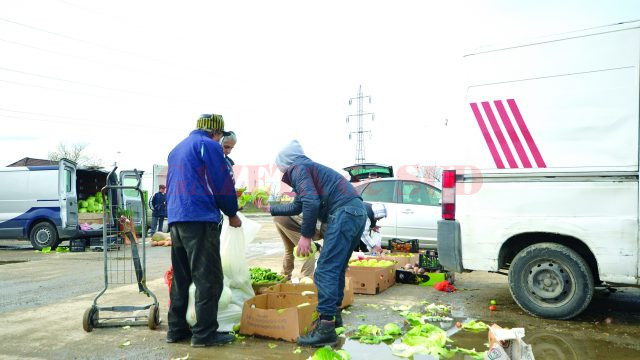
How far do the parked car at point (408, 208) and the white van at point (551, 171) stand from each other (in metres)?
4.03

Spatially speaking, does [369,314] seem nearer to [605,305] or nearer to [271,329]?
[271,329]

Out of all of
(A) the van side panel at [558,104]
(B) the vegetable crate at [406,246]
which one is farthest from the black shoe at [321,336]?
(B) the vegetable crate at [406,246]

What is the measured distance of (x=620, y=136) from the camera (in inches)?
185

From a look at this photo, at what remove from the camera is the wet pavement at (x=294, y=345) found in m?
4.12

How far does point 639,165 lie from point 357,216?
2.78 m

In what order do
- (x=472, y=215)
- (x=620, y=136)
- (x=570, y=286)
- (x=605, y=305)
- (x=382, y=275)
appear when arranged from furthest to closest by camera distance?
1. (x=382, y=275)
2. (x=605, y=305)
3. (x=472, y=215)
4. (x=570, y=286)
5. (x=620, y=136)

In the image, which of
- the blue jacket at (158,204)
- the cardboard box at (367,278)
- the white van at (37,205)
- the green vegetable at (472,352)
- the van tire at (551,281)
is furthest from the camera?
the blue jacket at (158,204)

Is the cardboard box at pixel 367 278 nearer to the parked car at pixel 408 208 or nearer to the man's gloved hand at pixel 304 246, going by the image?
the man's gloved hand at pixel 304 246

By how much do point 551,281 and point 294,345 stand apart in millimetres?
2846

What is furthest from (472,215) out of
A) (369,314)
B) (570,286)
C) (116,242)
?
(116,242)

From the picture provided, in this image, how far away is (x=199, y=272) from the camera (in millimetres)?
4230

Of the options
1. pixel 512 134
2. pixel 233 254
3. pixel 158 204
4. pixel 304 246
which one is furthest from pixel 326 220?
pixel 158 204

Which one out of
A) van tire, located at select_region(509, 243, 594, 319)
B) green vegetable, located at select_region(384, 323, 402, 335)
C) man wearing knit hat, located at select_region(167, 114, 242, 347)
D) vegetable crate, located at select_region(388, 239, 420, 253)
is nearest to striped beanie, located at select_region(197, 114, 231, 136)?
man wearing knit hat, located at select_region(167, 114, 242, 347)

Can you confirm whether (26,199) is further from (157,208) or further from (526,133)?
(526,133)
